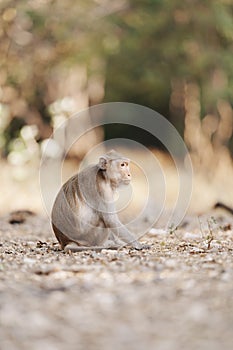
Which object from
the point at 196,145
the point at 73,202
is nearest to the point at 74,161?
the point at 196,145

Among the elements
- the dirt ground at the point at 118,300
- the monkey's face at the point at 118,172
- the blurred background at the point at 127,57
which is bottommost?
the dirt ground at the point at 118,300

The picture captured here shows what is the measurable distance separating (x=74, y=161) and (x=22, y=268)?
13585 millimetres

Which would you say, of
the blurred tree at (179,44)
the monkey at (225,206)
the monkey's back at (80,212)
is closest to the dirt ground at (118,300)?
the monkey's back at (80,212)

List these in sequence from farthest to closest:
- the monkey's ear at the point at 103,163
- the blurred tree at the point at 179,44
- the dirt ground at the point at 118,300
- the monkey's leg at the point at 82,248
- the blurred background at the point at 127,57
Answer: the blurred tree at the point at 179,44 → the blurred background at the point at 127,57 → the monkey's ear at the point at 103,163 → the monkey's leg at the point at 82,248 → the dirt ground at the point at 118,300

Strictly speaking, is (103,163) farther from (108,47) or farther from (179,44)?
(179,44)

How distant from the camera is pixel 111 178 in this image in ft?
19.9

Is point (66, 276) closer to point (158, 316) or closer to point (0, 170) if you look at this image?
point (158, 316)

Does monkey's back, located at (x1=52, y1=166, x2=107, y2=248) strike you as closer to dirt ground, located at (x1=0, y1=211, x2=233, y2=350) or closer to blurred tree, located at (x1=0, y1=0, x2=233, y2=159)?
dirt ground, located at (x1=0, y1=211, x2=233, y2=350)

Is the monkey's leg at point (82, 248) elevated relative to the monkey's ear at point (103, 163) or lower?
lower

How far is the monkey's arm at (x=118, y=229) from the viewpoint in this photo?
6012 millimetres

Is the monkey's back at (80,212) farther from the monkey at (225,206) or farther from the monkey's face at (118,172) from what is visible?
→ the monkey at (225,206)

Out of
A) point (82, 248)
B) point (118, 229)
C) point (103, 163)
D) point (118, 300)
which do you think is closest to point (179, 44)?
point (103, 163)

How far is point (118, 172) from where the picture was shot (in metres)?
6.04

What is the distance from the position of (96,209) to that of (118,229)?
0.21 m
